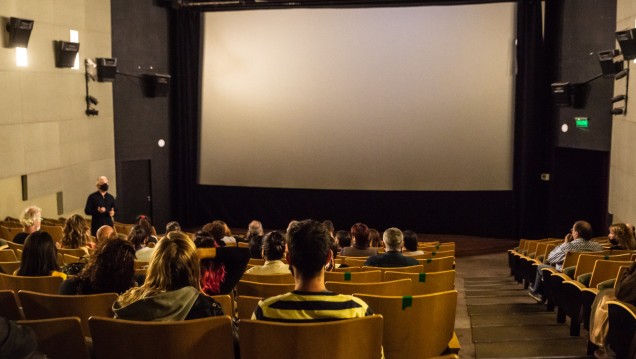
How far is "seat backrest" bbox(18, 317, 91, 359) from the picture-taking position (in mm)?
2762

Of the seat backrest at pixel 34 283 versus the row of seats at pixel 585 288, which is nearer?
the row of seats at pixel 585 288

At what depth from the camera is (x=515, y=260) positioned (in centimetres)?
929

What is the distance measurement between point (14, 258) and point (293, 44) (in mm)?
8888

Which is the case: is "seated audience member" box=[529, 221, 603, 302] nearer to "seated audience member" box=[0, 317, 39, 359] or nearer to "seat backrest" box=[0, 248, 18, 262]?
"seat backrest" box=[0, 248, 18, 262]

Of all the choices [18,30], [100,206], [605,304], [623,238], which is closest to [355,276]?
[605,304]

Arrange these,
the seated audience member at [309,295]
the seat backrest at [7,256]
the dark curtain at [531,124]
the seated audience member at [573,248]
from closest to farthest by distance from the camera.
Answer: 1. the seated audience member at [309,295]
2. the seat backrest at [7,256]
3. the seated audience member at [573,248]
4. the dark curtain at [531,124]

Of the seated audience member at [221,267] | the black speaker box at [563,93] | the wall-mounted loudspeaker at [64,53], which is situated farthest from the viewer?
the black speaker box at [563,93]

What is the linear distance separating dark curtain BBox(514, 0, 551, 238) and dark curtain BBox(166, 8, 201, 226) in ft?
20.5

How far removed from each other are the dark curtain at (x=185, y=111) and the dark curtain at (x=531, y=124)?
6.26 metres

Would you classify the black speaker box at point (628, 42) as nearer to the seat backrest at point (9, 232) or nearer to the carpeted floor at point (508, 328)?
the carpeted floor at point (508, 328)

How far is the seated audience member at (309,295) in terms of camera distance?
8.66ft

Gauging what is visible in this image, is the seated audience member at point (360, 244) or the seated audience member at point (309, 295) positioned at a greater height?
the seated audience member at point (309, 295)

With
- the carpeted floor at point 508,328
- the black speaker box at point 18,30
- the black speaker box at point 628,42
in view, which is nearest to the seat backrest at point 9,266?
the carpeted floor at point 508,328

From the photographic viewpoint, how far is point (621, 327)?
3754 millimetres
